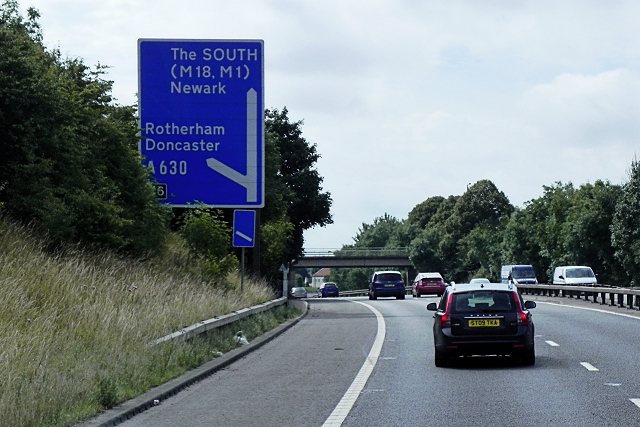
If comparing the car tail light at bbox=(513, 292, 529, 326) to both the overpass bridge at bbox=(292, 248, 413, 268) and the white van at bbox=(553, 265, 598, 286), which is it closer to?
the white van at bbox=(553, 265, 598, 286)

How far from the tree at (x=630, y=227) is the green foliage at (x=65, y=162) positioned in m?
57.4

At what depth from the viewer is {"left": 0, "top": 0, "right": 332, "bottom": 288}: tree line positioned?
70.5 ft

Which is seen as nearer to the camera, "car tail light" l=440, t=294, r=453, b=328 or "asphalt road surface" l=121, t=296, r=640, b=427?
"asphalt road surface" l=121, t=296, r=640, b=427

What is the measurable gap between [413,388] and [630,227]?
2737 inches

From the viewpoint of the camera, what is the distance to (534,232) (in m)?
113

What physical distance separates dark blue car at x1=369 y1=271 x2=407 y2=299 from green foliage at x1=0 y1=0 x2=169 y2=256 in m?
34.4

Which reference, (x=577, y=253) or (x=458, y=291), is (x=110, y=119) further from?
(x=577, y=253)

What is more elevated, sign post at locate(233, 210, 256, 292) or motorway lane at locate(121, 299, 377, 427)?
sign post at locate(233, 210, 256, 292)

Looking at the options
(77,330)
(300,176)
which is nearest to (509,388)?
(77,330)

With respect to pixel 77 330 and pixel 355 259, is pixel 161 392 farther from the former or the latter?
pixel 355 259

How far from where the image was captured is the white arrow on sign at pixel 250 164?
94.0 feet

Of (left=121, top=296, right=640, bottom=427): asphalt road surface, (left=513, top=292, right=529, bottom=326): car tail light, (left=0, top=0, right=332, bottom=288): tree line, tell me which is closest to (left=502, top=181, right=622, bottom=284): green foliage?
(left=0, top=0, right=332, bottom=288): tree line

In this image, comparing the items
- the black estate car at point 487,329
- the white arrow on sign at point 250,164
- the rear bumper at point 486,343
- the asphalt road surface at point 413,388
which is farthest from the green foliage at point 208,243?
the rear bumper at point 486,343

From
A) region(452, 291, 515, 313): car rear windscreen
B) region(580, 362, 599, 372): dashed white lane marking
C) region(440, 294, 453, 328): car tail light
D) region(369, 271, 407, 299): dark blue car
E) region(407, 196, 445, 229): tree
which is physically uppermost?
region(407, 196, 445, 229): tree
